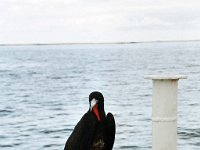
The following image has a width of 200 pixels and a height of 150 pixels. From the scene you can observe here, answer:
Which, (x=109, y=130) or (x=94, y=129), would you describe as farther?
(x=109, y=130)

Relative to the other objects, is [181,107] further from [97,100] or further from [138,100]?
[97,100]

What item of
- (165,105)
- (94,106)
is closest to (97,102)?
(94,106)

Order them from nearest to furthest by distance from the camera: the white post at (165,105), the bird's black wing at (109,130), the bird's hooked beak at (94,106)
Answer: the white post at (165,105) < the bird's hooked beak at (94,106) < the bird's black wing at (109,130)

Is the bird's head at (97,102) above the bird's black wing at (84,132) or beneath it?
above

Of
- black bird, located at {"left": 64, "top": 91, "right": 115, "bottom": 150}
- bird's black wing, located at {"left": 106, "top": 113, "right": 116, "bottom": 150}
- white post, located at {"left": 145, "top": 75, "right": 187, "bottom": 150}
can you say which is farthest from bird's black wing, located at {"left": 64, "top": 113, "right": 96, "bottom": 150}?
white post, located at {"left": 145, "top": 75, "right": 187, "bottom": 150}

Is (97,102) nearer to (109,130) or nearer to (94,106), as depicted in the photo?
(94,106)

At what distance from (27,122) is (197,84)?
24.2 meters

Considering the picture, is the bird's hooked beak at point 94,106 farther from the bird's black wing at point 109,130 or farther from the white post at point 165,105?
the white post at point 165,105

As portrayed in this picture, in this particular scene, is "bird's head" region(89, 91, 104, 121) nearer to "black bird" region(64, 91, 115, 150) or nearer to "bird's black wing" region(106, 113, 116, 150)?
"black bird" region(64, 91, 115, 150)

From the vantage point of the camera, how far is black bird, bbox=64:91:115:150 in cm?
716

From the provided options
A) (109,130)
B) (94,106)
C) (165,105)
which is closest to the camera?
(165,105)

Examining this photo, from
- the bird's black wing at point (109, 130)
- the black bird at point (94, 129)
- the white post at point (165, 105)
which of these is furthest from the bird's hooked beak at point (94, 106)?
the white post at point (165, 105)

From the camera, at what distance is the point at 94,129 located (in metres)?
7.20

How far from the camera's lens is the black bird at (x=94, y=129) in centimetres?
716
